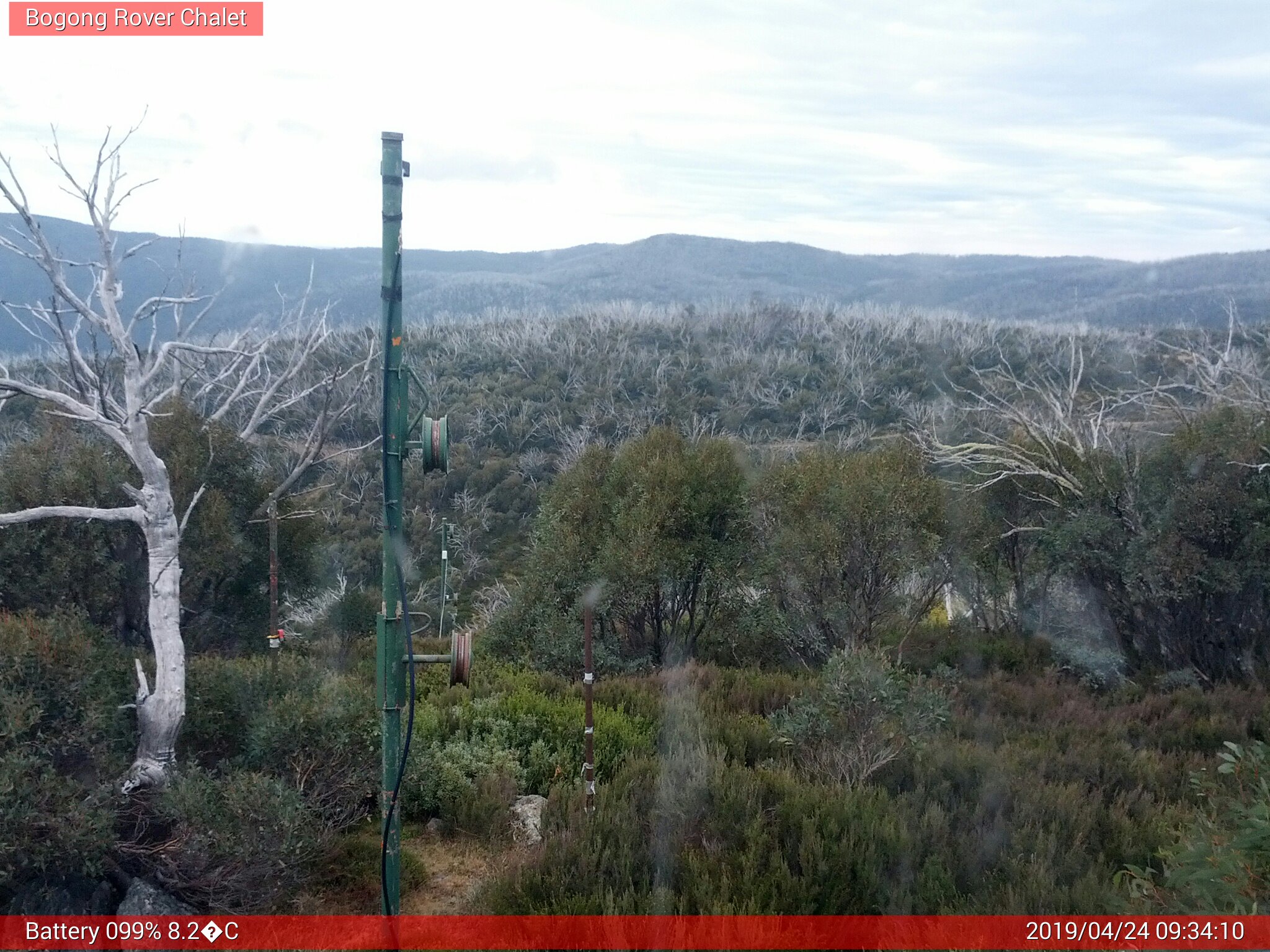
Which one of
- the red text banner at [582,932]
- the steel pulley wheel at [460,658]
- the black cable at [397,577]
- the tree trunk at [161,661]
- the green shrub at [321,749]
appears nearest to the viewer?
the red text banner at [582,932]

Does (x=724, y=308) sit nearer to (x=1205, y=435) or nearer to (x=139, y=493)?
(x=1205, y=435)

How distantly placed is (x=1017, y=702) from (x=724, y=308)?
48.9m

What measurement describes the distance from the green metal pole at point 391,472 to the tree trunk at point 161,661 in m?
1.81

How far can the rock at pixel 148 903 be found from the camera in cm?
507

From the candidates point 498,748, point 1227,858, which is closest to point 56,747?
point 498,748

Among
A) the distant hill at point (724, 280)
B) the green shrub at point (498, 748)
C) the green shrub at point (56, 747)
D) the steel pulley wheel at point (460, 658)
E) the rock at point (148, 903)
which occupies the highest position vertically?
the distant hill at point (724, 280)

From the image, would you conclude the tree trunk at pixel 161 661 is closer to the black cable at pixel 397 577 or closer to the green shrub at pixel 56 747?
the green shrub at pixel 56 747

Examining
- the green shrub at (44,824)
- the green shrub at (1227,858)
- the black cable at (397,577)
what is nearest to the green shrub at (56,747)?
the green shrub at (44,824)

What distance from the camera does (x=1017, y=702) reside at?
35.1ft

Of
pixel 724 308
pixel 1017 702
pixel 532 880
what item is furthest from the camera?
pixel 724 308

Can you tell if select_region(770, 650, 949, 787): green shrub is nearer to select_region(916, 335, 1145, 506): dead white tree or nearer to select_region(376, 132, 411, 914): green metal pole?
select_region(376, 132, 411, 914): green metal pole

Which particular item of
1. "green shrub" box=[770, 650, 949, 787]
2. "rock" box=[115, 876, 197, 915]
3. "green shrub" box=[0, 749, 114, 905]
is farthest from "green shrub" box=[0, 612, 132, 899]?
"green shrub" box=[770, 650, 949, 787]

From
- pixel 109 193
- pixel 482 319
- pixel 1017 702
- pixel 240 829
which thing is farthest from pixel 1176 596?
pixel 482 319

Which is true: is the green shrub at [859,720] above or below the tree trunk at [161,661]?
below
